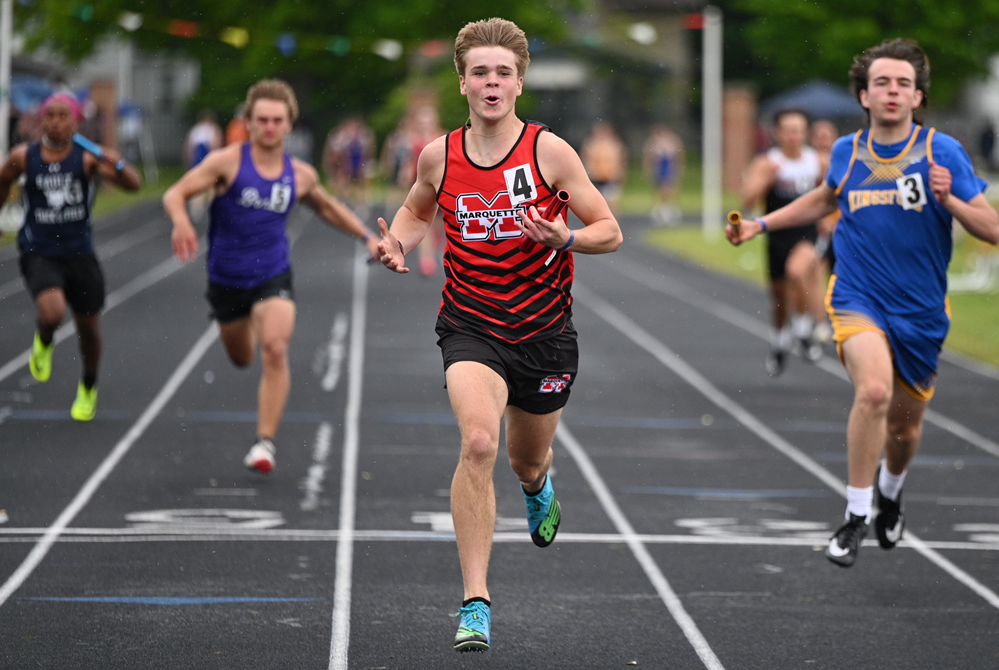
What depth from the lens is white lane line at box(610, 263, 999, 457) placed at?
10156mm

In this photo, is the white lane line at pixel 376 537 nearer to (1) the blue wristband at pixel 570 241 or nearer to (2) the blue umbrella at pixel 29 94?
(1) the blue wristband at pixel 570 241

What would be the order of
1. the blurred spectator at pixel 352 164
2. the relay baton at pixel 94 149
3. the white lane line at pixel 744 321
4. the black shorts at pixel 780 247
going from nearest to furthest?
the relay baton at pixel 94 149, the white lane line at pixel 744 321, the black shorts at pixel 780 247, the blurred spectator at pixel 352 164

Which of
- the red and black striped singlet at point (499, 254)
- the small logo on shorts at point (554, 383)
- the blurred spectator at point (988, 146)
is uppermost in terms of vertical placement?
the blurred spectator at point (988, 146)

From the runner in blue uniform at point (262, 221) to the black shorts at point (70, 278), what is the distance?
133cm

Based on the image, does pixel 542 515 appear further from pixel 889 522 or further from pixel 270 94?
pixel 270 94

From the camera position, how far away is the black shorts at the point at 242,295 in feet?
26.8

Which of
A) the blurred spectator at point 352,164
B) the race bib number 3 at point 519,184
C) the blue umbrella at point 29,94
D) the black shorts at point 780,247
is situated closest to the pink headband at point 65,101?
the race bib number 3 at point 519,184

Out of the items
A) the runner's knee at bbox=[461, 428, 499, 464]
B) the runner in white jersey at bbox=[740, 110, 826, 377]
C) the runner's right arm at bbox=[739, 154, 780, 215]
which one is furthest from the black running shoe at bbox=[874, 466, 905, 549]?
the runner in white jersey at bbox=[740, 110, 826, 377]

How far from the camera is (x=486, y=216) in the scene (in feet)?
16.1

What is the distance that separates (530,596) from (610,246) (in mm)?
1779

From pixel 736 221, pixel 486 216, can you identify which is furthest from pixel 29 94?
pixel 486 216

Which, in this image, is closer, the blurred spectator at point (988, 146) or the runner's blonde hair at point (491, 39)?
the runner's blonde hair at point (491, 39)

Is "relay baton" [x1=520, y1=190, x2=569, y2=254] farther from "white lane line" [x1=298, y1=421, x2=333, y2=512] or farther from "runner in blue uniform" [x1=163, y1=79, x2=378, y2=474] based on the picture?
"runner in blue uniform" [x1=163, y1=79, x2=378, y2=474]

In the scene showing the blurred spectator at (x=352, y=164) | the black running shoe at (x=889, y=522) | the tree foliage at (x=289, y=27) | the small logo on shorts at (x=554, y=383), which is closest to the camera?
the small logo on shorts at (x=554, y=383)
